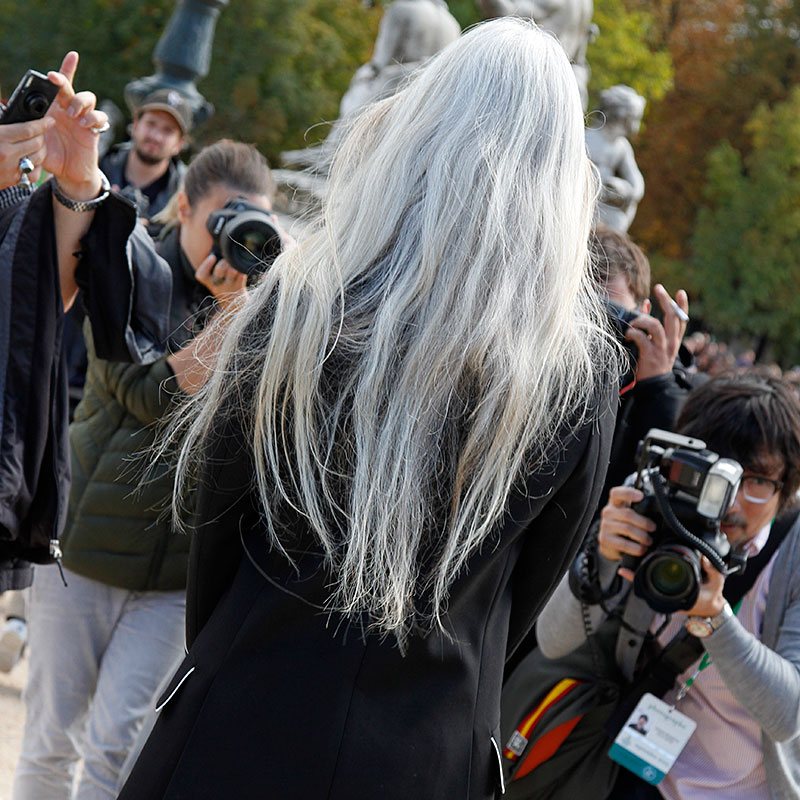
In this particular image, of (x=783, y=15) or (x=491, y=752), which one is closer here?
(x=491, y=752)

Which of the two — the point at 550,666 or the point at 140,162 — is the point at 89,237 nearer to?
the point at 550,666

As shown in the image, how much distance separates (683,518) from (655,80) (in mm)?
29380

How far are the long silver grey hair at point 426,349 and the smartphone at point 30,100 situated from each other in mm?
883

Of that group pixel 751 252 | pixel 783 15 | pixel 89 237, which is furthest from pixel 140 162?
pixel 783 15

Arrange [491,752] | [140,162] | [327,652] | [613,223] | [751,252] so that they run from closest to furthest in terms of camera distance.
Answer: [327,652], [491,752], [140,162], [613,223], [751,252]

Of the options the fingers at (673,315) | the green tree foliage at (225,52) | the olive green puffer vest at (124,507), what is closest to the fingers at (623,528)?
the fingers at (673,315)

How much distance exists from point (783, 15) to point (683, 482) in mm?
36405

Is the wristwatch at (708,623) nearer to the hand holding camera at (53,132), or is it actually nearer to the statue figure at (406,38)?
the hand holding camera at (53,132)

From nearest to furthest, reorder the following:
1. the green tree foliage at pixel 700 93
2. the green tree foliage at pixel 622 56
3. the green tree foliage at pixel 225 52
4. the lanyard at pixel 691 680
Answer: the lanyard at pixel 691 680
the green tree foliage at pixel 225 52
the green tree foliage at pixel 622 56
the green tree foliage at pixel 700 93

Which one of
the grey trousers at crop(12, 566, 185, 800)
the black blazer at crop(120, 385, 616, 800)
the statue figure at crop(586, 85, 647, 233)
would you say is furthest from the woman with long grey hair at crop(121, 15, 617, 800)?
the statue figure at crop(586, 85, 647, 233)

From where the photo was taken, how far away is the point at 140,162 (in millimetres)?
6055

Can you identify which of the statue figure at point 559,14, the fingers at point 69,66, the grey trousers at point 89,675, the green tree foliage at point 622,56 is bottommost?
the grey trousers at point 89,675

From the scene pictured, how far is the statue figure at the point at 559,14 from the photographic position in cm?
927

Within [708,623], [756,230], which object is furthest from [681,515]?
[756,230]
